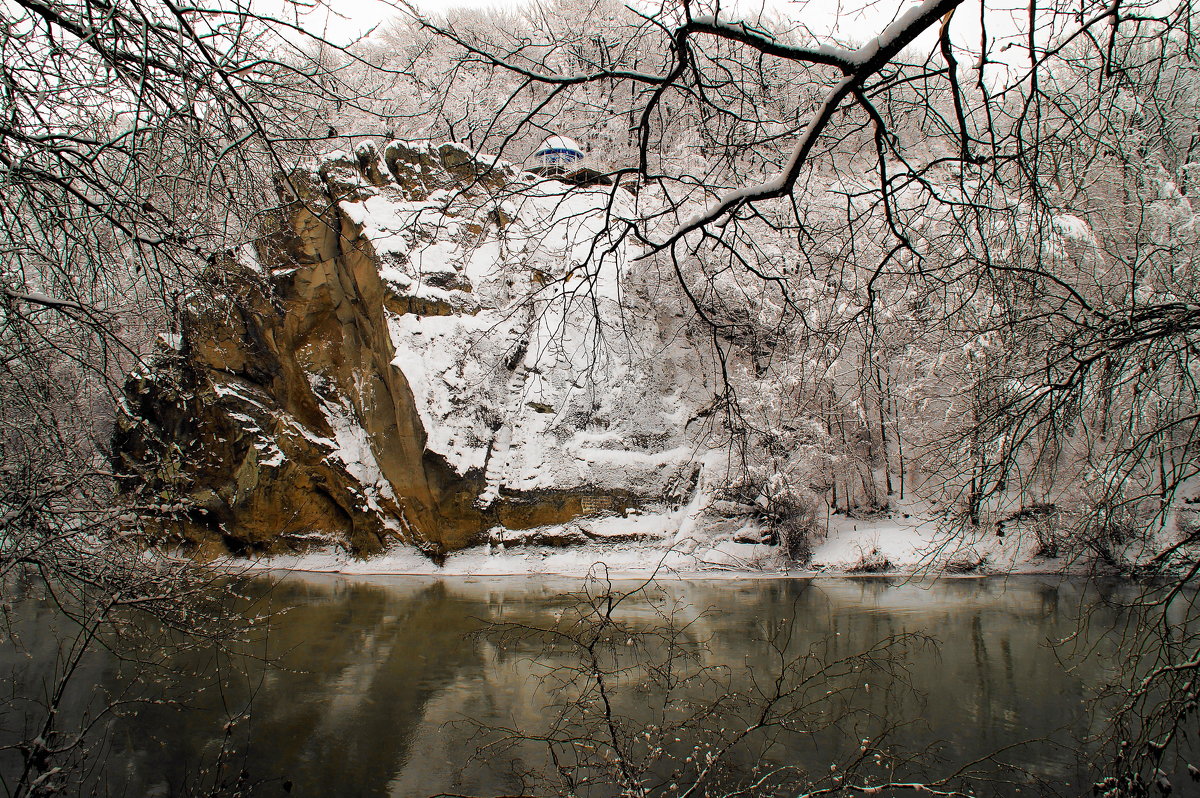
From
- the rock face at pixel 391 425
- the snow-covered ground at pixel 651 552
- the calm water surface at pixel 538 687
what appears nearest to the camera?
the calm water surface at pixel 538 687

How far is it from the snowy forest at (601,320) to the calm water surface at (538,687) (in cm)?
52

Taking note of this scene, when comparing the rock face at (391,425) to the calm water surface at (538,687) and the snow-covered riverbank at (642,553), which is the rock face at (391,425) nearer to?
the snow-covered riverbank at (642,553)

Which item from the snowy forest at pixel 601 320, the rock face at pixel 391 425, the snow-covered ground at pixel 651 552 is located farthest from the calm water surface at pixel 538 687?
the rock face at pixel 391 425

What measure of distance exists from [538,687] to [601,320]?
4319 mm

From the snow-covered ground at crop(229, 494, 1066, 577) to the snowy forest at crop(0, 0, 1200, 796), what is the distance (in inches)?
3.5

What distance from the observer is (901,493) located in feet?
50.0

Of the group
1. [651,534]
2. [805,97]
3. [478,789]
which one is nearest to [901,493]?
[651,534]

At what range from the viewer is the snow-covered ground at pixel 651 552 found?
12320 millimetres

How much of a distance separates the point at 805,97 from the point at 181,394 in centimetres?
274

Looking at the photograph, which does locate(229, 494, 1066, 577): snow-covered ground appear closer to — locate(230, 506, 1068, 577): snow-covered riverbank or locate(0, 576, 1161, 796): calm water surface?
locate(230, 506, 1068, 577): snow-covered riverbank

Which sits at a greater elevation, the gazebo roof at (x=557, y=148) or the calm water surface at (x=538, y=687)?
the gazebo roof at (x=557, y=148)

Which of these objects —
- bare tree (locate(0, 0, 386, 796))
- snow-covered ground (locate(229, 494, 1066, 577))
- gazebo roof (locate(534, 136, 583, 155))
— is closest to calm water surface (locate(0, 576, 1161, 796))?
bare tree (locate(0, 0, 386, 796))

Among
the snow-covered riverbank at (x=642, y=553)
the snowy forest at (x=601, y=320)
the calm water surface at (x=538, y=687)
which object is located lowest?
the calm water surface at (x=538, y=687)

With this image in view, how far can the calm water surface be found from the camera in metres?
5.18
